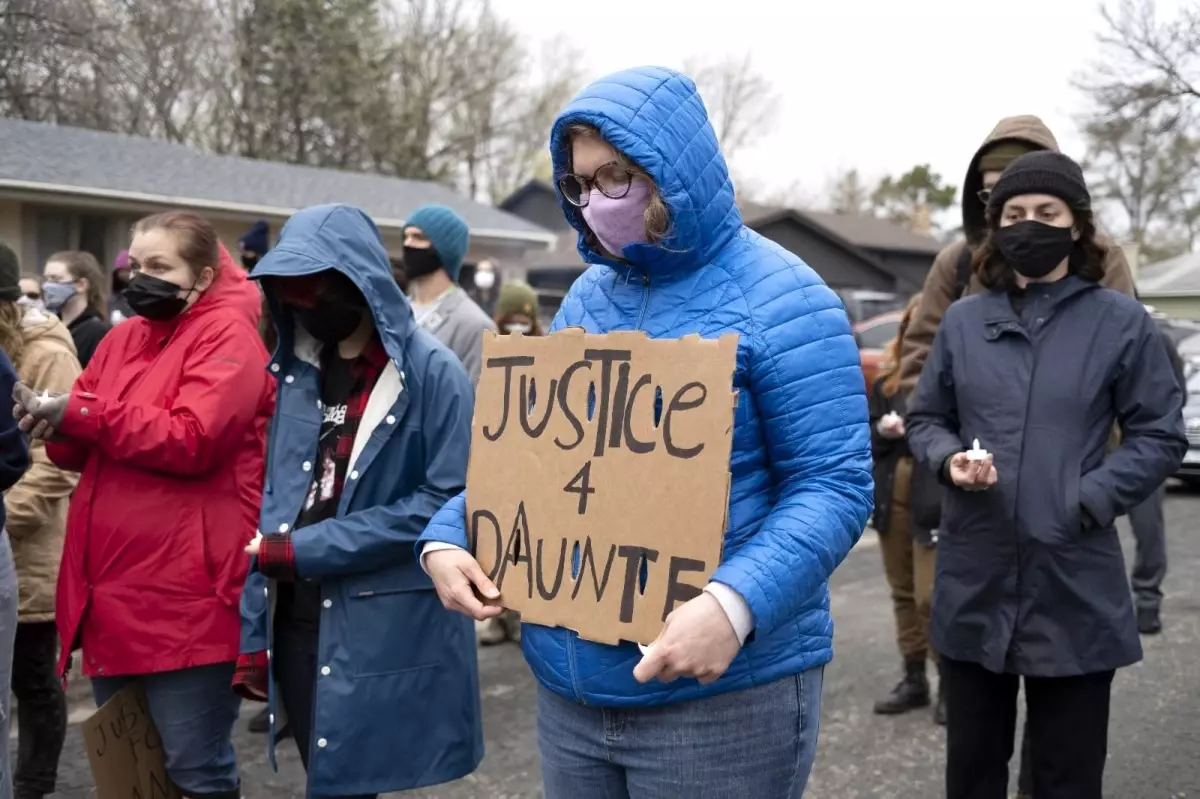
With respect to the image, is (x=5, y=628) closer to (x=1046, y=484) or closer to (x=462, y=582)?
(x=462, y=582)

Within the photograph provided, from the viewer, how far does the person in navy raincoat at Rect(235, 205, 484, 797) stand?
2.89 metres

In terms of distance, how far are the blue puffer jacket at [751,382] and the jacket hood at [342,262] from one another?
108cm

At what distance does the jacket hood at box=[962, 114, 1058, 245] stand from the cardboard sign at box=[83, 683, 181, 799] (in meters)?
3.15

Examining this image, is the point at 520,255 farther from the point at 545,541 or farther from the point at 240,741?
the point at 545,541

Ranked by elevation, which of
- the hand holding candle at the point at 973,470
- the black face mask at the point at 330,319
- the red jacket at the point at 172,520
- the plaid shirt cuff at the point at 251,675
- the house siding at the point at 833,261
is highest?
the black face mask at the point at 330,319

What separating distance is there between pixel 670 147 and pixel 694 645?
0.83 meters

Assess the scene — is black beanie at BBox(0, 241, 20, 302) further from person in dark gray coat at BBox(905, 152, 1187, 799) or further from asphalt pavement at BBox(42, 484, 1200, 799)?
person in dark gray coat at BBox(905, 152, 1187, 799)

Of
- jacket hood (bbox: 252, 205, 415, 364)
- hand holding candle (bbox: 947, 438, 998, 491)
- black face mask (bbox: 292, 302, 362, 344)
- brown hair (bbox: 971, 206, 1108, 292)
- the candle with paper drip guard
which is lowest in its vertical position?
hand holding candle (bbox: 947, 438, 998, 491)

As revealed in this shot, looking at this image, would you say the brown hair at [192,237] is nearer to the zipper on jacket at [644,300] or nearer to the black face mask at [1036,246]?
the zipper on jacket at [644,300]

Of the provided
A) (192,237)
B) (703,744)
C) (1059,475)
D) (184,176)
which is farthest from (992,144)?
(184,176)

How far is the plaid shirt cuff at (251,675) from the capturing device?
3014 millimetres

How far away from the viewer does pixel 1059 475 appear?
2.89 metres

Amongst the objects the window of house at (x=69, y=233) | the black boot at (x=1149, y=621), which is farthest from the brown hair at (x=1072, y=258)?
the window of house at (x=69, y=233)

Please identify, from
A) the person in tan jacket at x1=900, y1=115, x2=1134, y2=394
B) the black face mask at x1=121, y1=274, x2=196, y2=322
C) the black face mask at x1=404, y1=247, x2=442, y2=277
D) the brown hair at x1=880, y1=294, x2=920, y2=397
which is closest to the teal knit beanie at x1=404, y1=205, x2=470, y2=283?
the black face mask at x1=404, y1=247, x2=442, y2=277
